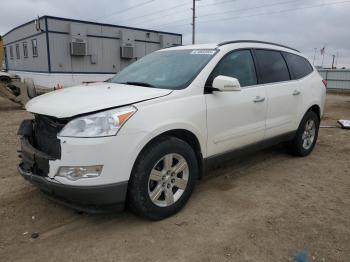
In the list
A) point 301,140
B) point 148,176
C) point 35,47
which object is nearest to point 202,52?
point 148,176

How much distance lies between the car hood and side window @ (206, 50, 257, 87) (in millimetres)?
864

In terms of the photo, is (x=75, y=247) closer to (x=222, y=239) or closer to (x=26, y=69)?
(x=222, y=239)

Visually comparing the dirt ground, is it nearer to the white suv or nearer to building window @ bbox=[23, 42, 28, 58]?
the white suv

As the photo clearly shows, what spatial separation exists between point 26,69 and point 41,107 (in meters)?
26.6

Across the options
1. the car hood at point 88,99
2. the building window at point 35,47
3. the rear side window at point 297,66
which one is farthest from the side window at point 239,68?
the building window at point 35,47

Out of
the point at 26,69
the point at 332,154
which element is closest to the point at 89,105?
the point at 332,154

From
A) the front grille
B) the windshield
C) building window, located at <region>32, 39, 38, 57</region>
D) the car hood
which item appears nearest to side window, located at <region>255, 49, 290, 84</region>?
the windshield

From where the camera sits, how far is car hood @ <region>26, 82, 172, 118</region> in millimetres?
2926

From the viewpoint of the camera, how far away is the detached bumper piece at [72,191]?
2.85 m

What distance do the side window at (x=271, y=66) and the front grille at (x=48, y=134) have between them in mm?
2787

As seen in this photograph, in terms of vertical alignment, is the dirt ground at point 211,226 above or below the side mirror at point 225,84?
below

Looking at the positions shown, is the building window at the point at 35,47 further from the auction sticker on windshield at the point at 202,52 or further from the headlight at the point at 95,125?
the headlight at the point at 95,125

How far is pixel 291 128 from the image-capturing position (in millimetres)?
5195

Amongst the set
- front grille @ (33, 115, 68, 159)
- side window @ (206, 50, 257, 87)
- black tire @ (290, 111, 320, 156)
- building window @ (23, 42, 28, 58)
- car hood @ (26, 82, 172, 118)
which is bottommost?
black tire @ (290, 111, 320, 156)
